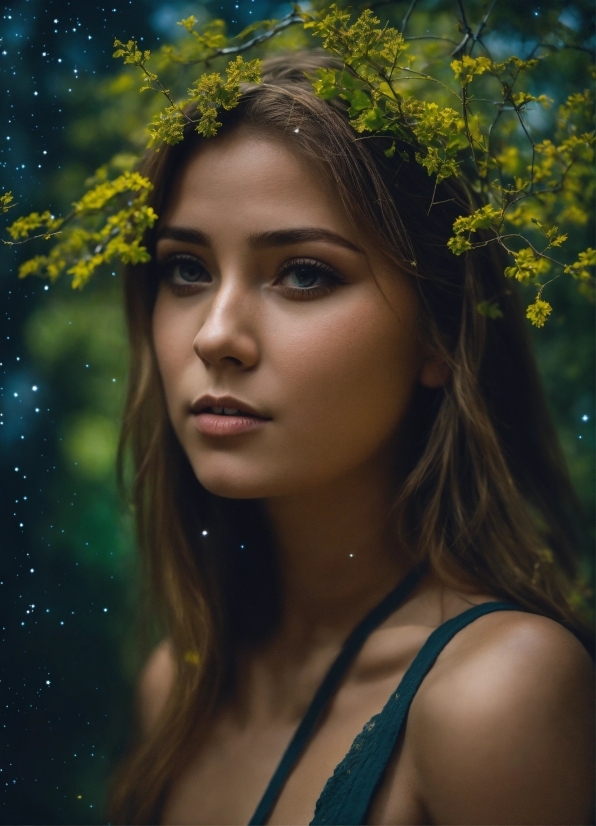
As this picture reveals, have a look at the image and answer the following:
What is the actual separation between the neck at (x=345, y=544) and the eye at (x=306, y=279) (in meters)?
0.27

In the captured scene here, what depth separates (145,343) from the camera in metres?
1.20

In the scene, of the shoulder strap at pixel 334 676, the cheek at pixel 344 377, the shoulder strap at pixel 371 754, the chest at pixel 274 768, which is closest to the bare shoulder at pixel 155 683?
the chest at pixel 274 768

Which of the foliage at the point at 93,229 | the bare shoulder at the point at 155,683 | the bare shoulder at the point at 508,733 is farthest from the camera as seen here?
the bare shoulder at the point at 155,683

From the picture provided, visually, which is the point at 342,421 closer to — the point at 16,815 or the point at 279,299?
the point at 279,299

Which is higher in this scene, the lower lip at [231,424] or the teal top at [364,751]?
the lower lip at [231,424]

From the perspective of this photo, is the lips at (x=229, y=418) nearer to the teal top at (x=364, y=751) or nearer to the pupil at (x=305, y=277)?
the pupil at (x=305, y=277)

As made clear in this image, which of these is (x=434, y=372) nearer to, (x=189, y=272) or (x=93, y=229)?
(x=189, y=272)

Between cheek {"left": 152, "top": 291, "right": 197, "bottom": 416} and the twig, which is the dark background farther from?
cheek {"left": 152, "top": 291, "right": 197, "bottom": 416}

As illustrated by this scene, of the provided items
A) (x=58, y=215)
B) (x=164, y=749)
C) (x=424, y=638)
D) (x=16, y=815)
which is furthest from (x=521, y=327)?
(x=16, y=815)

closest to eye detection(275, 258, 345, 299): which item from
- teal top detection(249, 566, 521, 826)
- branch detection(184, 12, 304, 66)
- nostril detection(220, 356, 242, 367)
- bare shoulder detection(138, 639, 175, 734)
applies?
nostril detection(220, 356, 242, 367)

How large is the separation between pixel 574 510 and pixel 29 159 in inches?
35.9

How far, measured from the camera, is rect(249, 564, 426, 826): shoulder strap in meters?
1.03

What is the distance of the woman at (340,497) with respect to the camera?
884mm

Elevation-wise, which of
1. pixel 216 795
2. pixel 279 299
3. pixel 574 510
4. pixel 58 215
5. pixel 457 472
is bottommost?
pixel 216 795
